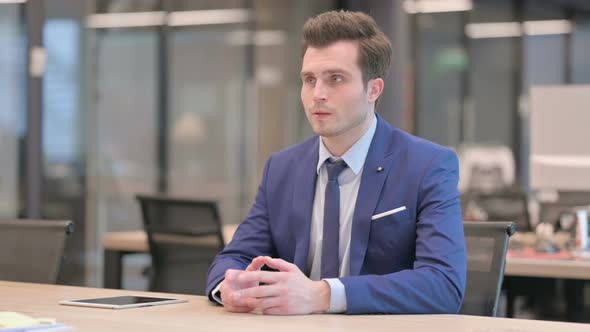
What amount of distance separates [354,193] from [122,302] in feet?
2.24

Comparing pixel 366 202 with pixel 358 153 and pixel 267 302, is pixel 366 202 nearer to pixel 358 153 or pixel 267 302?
pixel 358 153

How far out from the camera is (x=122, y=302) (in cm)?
230

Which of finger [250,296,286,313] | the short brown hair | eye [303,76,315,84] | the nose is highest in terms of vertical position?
the short brown hair

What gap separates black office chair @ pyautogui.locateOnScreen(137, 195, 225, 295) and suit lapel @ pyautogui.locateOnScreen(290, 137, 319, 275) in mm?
1741

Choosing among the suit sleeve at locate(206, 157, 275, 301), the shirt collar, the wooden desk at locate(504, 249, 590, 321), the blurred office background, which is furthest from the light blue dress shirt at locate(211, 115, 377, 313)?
→ the blurred office background

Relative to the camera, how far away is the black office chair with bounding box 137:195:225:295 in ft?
14.5

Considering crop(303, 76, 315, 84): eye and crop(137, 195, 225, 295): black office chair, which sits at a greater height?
crop(303, 76, 315, 84): eye

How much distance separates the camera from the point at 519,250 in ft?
14.4

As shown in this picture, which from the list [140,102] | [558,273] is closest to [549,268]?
[558,273]

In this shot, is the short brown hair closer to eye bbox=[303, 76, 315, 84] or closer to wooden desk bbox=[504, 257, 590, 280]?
eye bbox=[303, 76, 315, 84]

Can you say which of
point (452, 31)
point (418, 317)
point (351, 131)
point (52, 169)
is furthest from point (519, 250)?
point (452, 31)

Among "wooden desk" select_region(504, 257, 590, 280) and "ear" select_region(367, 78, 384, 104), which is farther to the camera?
"wooden desk" select_region(504, 257, 590, 280)

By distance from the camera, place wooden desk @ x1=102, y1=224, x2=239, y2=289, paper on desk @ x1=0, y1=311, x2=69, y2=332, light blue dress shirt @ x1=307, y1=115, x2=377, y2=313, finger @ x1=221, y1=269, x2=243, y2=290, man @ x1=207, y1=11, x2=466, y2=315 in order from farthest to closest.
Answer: wooden desk @ x1=102, y1=224, x2=239, y2=289 → light blue dress shirt @ x1=307, y1=115, x2=377, y2=313 → man @ x1=207, y1=11, x2=466, y2=315 → finger @ x1=221, y1=269, x2=243, y2=290 → paper on desk @ x1=0, y1=311, x2=69, y2=332

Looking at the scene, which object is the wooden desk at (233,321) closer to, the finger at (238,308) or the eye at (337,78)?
the finger at (238,308)
